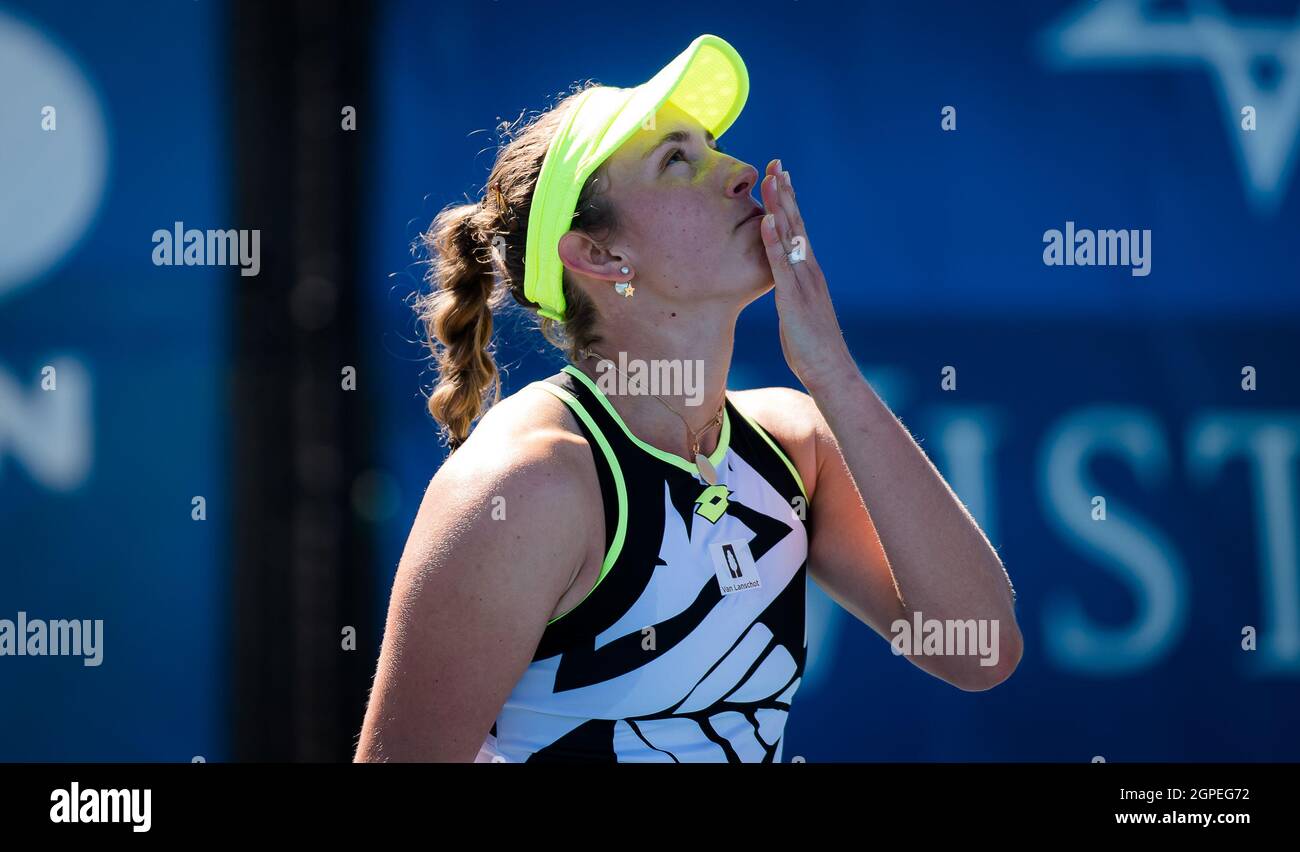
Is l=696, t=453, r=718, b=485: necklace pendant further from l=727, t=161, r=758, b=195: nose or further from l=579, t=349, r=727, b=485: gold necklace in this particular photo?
l=727, t=161, r=758, b=195: nose

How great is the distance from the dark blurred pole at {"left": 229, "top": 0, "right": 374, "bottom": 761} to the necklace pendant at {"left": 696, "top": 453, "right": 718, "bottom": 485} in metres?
1.46

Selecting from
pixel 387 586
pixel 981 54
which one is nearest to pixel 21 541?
pixel 387 586

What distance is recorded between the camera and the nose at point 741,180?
195 cm

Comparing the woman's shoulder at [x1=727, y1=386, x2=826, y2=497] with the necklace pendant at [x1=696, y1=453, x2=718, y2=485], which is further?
the woman's shoulder at [x1=727, y1=386, x2=826, y2=497]

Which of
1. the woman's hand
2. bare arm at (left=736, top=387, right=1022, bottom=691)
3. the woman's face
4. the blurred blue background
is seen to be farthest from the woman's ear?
the blurred blue background

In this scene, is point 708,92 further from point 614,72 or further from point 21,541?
point 21,541

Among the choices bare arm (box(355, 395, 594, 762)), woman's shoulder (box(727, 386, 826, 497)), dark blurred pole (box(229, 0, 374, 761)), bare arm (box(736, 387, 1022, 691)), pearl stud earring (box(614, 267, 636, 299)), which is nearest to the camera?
bare arm (box(355, 395, 594, 762))

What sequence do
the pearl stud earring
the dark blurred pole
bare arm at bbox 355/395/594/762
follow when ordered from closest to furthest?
1. bare arm at bbox 355/395/594/762
2. the pearl stud earring
3. the dark blurred pole

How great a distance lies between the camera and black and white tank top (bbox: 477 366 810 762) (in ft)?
5.64

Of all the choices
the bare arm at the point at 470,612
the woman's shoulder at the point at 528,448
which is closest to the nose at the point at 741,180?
the woman's shoulder at the point at 528,448

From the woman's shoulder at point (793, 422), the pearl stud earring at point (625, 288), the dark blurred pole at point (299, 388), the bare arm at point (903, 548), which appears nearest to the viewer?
the bare arm at point (903, 548)

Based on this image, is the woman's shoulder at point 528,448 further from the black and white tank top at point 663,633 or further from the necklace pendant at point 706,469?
the necklace pendant at point 706,469

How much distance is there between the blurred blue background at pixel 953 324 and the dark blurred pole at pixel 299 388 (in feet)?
0.19
